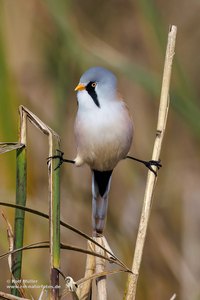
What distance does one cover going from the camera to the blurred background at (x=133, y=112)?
2416mm

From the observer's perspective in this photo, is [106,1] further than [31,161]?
Yes

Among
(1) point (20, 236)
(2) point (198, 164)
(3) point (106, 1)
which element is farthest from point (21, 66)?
(1) point (20, 236)

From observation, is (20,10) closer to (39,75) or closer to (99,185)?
(39,75)

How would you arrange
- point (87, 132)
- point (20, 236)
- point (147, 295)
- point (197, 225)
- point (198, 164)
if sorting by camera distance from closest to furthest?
point (20, 236), point (87, 132), point (147, 295), point (197, 225), point (198, 164)

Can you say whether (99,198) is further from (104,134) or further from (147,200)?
(147,200)

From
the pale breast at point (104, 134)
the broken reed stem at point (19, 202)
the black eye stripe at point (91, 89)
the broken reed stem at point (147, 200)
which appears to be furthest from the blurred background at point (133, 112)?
the broken reed stem at point (19, 202)

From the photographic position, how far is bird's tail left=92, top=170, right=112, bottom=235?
1.93 metres

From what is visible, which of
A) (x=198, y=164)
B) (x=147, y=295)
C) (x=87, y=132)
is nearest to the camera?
(x=87, y=132)

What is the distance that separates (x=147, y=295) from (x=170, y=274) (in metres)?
0.30

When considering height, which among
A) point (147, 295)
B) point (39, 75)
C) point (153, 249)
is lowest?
point (147, 295)

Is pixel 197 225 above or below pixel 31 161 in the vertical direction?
below

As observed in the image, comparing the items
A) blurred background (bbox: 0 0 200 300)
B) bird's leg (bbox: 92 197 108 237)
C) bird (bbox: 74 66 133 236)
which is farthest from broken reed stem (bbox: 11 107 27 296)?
blurred background (bbox: 0 0 200 300)

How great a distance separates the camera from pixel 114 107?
2.15 m

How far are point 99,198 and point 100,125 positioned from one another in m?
0.24
